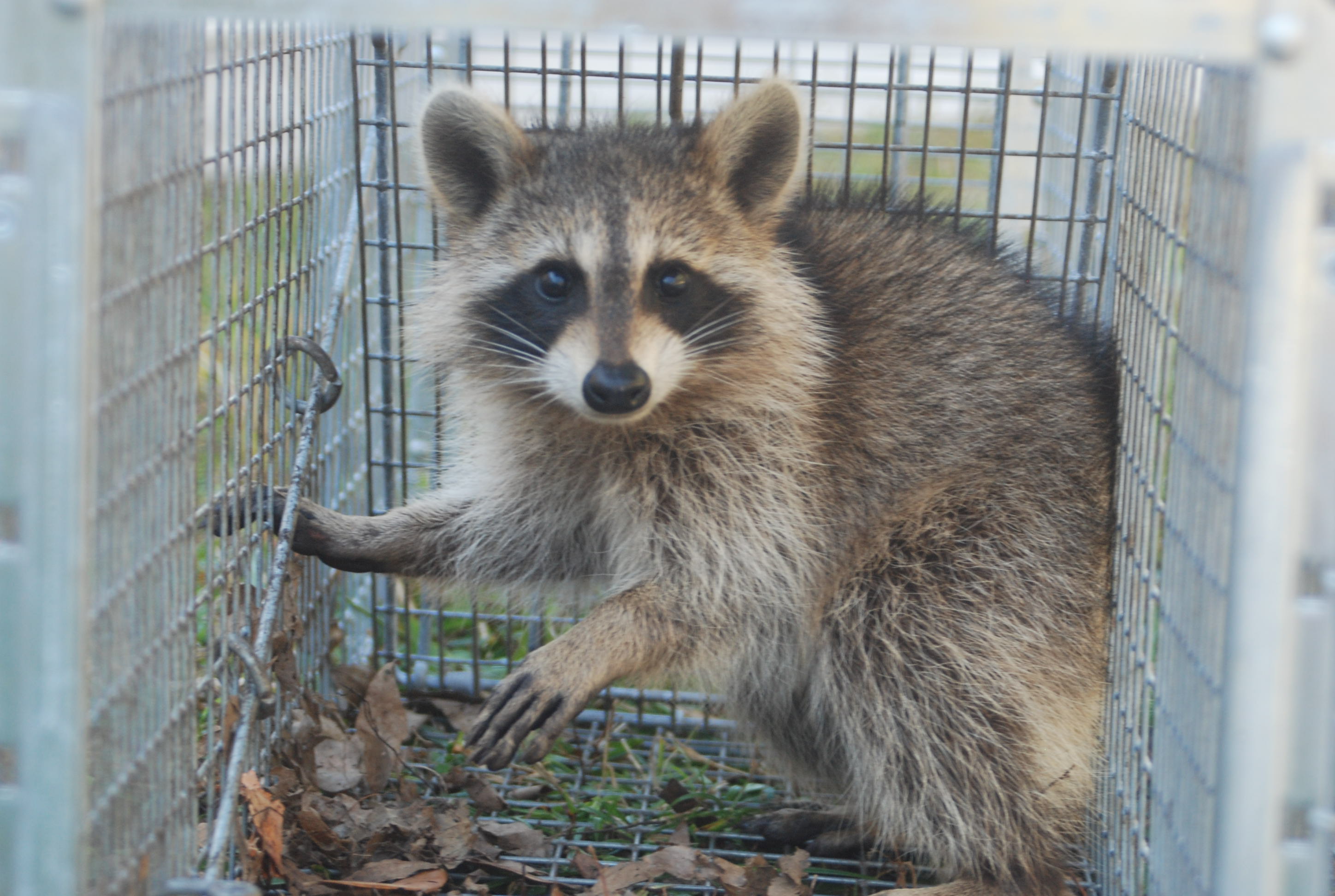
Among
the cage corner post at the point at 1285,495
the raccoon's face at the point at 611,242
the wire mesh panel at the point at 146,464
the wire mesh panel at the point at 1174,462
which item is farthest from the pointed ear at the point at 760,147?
the cage corner post at the point at 1285,495

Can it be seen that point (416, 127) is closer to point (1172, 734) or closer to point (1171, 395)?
point (1171, 395)

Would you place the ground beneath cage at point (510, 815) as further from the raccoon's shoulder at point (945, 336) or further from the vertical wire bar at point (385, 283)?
the raccoon's shoulder at point (945, 336)

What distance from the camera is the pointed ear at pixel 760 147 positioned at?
2547 mm

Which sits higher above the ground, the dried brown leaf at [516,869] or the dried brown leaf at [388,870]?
the dried brown leaf at [388,870]

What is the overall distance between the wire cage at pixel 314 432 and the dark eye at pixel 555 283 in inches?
18.0

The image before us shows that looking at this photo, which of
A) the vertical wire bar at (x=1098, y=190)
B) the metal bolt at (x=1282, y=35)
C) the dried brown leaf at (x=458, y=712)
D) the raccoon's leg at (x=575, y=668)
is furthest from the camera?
the dried brown leaf at (x=458, y=712)

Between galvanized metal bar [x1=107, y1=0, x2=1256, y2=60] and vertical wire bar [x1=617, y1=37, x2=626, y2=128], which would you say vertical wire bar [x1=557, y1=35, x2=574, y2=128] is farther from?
galvanized metal bar [x1=107, y1=0, x2=1256, y2=60]

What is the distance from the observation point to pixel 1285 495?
146 cm

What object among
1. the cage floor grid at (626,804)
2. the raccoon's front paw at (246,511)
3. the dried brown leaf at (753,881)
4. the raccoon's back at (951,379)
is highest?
the raccoon's back at (951,379)

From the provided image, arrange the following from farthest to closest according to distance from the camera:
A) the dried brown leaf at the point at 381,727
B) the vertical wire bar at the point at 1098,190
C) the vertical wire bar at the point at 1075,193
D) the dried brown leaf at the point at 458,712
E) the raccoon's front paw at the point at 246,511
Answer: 1. the dried brown leaf at the point at 458,712
2. the vertical wire bar at the point at 1098,190
3. the vertical wire bar at the point at 1075,193
4. the dried brown leaf at the point at 381,727
5. the raccoon's front paw at the point at 246,511

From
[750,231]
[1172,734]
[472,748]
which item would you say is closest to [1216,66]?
[1172,734]

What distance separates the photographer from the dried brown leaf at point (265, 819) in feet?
7.72

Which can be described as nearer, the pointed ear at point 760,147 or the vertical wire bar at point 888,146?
the pointed ear at point 760,147

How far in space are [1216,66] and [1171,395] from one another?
56cm
